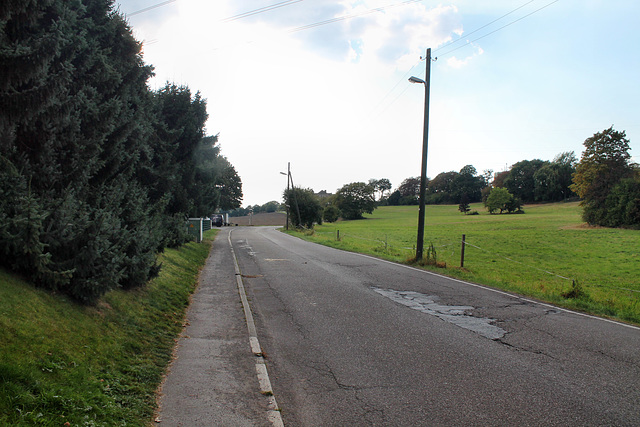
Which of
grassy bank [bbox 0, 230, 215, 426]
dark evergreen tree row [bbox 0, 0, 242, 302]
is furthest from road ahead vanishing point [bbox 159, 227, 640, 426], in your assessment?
dark evergreen tree row [bbox 0, 0, 242, 302]

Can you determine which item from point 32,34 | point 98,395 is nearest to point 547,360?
point 98,395

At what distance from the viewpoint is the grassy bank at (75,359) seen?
9.71ft

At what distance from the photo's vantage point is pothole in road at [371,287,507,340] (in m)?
6.45

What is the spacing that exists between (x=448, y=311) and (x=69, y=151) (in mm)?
7055

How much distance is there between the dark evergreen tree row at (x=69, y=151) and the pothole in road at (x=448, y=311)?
5.24 m

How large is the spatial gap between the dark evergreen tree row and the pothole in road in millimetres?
5235

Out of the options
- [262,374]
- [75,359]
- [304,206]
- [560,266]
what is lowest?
[560,266]

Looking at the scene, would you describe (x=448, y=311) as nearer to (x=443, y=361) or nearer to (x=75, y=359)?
(x=443, y=361)

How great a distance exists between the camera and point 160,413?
3586 millimetres

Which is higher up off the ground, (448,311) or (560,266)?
(448,311)

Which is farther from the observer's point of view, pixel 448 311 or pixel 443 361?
pixel 448 311

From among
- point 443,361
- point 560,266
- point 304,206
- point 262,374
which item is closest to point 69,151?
point 262,374

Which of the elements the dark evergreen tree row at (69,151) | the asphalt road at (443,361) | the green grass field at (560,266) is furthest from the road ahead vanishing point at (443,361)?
the dark evergreen tree row at (69,151)

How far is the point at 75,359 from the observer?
3.84 m
